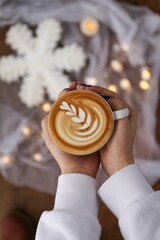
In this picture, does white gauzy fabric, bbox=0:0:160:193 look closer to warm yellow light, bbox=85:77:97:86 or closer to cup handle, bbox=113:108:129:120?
warm yellow light, bbox=85:77:97:86

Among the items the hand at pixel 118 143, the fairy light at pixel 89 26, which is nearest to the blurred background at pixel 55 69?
the fairy light at pixel 89 26

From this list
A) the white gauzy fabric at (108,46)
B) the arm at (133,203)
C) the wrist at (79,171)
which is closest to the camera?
the arm at (133,203)

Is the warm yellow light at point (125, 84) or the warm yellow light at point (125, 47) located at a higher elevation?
the warm yellow light at point (125, 47)

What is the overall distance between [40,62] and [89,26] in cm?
19

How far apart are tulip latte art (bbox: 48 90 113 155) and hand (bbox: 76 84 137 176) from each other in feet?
0.08

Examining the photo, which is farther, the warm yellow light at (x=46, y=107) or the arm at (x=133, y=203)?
the warm yellow light at (x=46, y=107)

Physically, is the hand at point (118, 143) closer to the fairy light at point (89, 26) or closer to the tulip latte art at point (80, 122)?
A: the tulip latte art at point (80, 122)

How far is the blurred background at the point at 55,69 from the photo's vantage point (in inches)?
44.6

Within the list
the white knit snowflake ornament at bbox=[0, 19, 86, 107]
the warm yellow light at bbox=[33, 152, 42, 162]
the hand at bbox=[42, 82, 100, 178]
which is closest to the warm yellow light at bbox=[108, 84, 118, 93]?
the white knit snowflake ornament at bbox=[0, 19, 86, 107]

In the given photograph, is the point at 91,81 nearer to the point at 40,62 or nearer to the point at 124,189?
the point at 40,62

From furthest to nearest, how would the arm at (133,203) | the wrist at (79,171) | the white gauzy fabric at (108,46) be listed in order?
Answer: the white gauzy fabric at (108,46), the wrist at (79,171), the arm at (133,203)

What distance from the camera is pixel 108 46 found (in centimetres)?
118

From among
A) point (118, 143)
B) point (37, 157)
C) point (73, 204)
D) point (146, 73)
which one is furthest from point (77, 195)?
point (146, 73)

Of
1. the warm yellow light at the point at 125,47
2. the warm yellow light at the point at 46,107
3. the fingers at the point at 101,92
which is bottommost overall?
the warm yellow light at the point at 46,107
